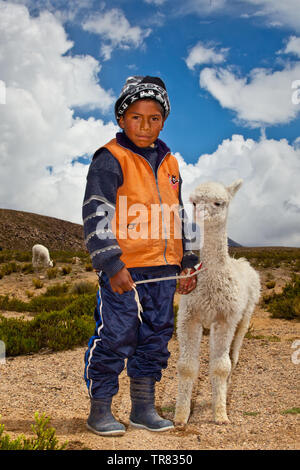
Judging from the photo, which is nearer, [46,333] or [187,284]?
[187,284]

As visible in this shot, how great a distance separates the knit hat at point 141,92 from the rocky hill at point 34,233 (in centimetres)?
3912

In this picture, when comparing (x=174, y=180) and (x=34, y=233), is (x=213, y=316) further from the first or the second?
(x=34, y=233)

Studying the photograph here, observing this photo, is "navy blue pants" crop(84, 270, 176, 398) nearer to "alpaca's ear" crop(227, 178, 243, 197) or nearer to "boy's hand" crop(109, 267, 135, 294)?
"boy's hand" crop(109, 267, 135, 294)

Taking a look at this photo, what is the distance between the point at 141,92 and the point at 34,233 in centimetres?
4481

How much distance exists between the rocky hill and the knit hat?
39.1 m

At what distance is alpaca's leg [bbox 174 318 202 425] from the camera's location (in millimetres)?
3377

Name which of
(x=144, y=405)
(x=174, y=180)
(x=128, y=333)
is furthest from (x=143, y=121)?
(x=144, y=405)

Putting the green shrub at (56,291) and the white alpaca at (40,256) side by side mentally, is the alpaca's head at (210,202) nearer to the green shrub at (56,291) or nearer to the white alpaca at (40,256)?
the green shrub at (56,291)

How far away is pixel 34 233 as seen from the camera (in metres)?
46.0

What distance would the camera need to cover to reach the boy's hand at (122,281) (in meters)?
2.81

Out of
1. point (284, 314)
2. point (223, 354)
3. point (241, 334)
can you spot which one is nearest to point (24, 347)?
point (241, 334)

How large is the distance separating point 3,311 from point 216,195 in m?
9.16

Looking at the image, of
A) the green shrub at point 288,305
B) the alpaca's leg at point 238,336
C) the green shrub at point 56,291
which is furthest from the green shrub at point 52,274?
the alpaca's leg at point 238,336
